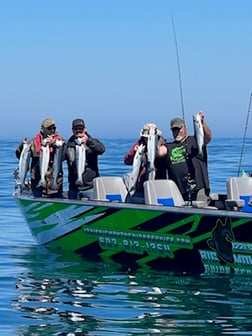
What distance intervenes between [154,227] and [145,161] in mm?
1031

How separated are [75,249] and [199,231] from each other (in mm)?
2317

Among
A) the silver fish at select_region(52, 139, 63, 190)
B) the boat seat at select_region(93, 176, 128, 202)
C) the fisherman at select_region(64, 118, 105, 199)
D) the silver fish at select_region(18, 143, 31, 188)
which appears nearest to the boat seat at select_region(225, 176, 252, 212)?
the boat seat at select_region(93, 176, 128, 202)

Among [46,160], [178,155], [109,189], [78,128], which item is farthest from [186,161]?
[46,160]

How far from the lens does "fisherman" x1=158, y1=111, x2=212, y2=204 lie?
10.8 m

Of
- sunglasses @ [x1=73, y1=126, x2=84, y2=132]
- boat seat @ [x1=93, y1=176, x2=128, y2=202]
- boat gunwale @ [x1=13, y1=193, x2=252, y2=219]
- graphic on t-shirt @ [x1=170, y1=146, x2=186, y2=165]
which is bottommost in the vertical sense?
boat gunwale @ [x1=13, y1=193, x2=252, y2=219]

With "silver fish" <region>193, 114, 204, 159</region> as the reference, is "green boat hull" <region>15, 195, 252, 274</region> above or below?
below

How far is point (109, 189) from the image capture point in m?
11.7

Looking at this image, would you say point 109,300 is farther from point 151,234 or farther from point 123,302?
point 151,234

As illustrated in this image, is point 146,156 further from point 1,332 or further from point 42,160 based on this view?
point 1,332

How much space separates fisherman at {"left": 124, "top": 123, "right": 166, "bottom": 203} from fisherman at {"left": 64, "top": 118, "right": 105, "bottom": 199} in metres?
0.52

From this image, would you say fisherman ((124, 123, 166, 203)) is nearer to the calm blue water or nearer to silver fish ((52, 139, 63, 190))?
silver fish ((52, 139, 63, 190))

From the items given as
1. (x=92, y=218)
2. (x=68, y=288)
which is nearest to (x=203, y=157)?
(x=92, y=218)

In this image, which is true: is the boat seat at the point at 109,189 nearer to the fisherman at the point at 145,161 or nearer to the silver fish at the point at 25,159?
the fisherman at the point at 145,161

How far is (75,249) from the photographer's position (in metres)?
11.8
